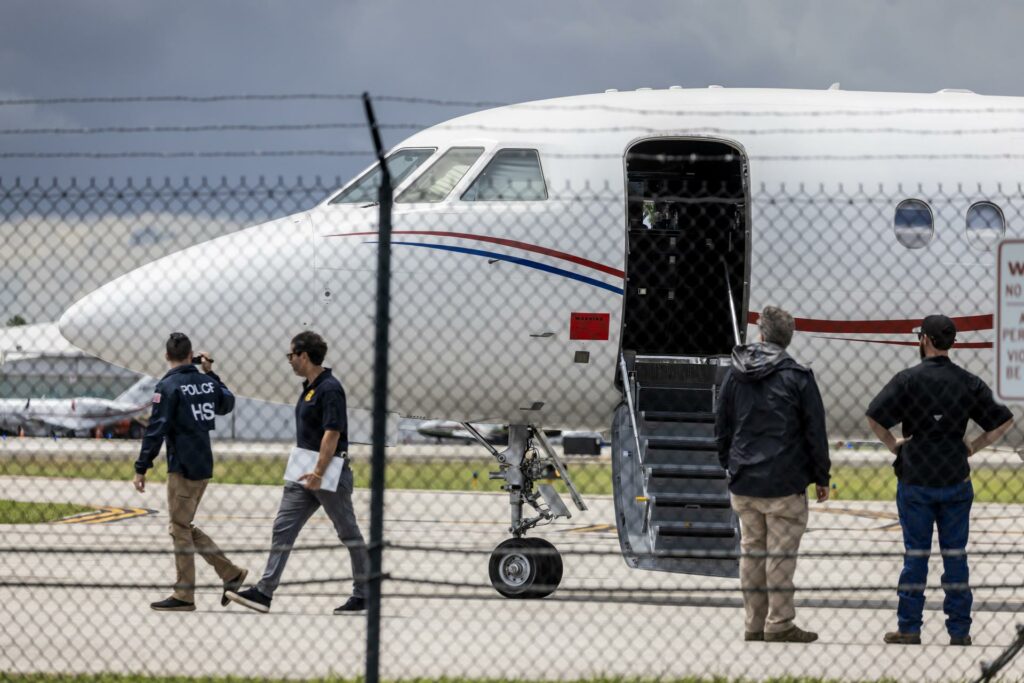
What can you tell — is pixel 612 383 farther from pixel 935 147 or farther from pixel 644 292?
pixel 935 147

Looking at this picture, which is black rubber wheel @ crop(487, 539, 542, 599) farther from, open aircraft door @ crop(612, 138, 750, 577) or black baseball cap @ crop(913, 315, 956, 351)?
black baseball cap @ crop(913, 315, 956, 351)

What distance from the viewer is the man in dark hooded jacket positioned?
294 inches

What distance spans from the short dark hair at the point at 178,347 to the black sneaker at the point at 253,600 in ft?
5.82

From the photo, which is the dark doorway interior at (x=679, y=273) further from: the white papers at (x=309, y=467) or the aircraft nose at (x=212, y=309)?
the white papers at (x=309, y=467)

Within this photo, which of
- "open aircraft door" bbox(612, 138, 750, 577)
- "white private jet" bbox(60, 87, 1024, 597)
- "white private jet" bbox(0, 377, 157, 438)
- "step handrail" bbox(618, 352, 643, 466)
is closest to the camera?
"open aircraft door" bbox(612, 138, 750, 577)

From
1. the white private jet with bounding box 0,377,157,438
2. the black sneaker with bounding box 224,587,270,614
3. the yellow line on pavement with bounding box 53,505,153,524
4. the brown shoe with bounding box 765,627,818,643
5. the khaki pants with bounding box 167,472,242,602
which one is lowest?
the white private jet with bounding box 0,377,157,438

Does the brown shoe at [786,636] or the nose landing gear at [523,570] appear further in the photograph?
the nose landing gear at [523,570]

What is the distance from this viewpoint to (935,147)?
35.4 feet

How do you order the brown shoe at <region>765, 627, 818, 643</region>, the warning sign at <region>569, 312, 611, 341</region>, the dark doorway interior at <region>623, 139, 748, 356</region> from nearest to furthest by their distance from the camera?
the brown shoe at <region>765, 627, 818, 643</region> → the warning sign at <region>569, 312, 611, 341</region> → the dark doorway interior at <region>623, 139, 748, 356</region>

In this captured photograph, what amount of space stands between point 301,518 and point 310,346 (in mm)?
1130

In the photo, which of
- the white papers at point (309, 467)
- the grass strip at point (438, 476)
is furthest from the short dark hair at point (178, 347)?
the grass strip at point (438, 476)

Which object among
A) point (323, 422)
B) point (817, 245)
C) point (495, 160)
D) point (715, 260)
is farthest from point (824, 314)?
point (323, 422)

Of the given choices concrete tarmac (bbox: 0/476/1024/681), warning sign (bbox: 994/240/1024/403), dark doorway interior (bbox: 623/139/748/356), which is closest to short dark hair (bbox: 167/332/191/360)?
concrete tarmac (bbox: 0/476/1024/681)

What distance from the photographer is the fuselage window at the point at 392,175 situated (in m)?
11.0
